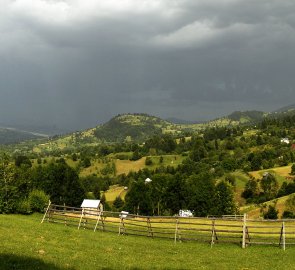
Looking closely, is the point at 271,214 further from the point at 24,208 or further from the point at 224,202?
the point at 24,208

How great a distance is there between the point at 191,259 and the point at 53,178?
4548 inches

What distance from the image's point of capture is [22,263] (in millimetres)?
22188

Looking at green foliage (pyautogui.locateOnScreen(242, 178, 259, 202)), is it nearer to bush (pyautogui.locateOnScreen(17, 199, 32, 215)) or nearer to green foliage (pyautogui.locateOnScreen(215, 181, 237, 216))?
green foliage (pyautogui.locateOnScreen(215, 181, 237, 216))

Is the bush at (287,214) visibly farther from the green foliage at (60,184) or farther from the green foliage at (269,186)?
the green foliage at (60,184)

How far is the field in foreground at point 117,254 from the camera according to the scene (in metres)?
23.8

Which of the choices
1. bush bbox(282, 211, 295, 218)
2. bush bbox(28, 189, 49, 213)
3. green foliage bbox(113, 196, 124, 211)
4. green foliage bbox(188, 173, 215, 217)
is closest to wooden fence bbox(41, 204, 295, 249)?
bush bbox(28, 189, 49, 213)

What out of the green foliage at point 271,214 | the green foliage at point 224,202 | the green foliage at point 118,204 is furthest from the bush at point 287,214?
the green foliage at point 118,204

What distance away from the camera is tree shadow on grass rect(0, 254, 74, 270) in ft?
69.7

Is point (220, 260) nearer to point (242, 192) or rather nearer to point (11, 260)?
point (11, 260)

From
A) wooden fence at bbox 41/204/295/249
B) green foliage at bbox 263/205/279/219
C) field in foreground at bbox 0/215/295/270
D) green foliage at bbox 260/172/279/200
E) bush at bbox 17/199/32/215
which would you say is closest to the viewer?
field in foreground at bbox 0/215/295/270

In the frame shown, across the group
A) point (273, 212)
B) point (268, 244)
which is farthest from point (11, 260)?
point (273, 212)

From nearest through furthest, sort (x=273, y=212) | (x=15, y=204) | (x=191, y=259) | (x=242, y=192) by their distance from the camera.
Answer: (x=191, y=259), (x=15, y=204), (x=273, y=212), (x=242, y=192)

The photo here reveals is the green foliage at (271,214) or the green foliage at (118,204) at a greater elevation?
the green foliage at (271,214)

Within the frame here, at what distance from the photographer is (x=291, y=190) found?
173 metres
